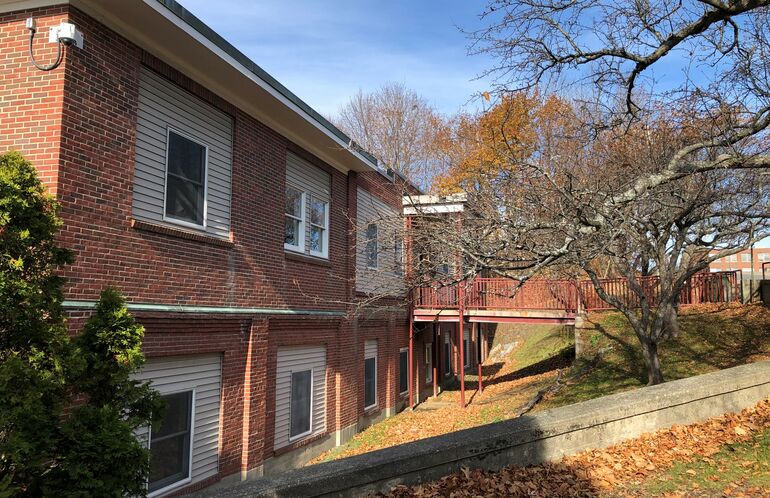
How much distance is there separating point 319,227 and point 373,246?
3.28 metres

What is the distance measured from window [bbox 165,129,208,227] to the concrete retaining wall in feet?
15.5

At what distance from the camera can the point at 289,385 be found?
428 inches

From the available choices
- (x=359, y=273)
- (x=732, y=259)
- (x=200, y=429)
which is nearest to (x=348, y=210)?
(x=359, y=273)

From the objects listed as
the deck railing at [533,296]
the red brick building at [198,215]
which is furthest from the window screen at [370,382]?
the deck railing at [533,296]

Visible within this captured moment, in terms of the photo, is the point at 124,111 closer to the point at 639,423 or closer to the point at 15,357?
the point at 15,357

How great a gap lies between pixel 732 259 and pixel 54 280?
99.4 metres

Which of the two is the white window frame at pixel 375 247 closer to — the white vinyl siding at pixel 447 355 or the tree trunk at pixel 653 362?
the tree trunk at pixel 653 362

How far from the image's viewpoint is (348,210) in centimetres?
1384

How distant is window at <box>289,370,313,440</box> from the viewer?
36.0 feet

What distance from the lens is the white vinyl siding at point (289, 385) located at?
10.5 m

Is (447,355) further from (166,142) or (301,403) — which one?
(166,142)

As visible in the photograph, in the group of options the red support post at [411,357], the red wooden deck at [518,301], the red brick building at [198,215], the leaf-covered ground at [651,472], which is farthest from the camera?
the red support post at [411,357]

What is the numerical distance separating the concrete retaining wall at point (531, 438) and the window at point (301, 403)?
18.9 feet

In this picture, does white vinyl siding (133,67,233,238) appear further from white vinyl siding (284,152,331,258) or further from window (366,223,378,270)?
window (366,223,378,270)
